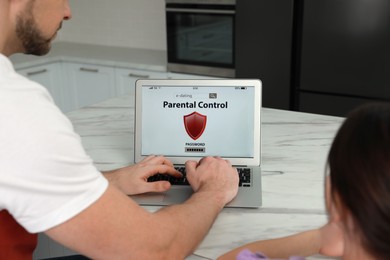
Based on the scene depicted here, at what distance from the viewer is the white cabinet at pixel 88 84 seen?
12.1ft

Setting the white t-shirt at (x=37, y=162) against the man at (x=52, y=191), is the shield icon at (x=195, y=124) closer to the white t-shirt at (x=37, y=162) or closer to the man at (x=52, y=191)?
the man at (x=52, y=191)

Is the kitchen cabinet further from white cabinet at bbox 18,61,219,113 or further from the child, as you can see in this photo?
the child

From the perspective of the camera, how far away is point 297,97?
3.02 meters

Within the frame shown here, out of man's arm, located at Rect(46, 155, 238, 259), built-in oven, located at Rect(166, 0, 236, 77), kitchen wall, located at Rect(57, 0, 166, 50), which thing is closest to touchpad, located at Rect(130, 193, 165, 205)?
man's arm, located at Rect(46, 155, 238, 259)

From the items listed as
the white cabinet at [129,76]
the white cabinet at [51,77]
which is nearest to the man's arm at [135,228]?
the white cabinet at [129,76]

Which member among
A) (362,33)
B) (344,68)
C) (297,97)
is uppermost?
(362,33)

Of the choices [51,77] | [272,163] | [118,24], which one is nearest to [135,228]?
[272,163]

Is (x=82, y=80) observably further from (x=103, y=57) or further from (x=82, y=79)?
(x=103, y=57)

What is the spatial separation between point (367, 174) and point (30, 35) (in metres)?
0.75

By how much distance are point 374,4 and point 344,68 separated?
14.5 inches

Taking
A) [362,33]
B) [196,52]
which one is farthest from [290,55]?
[196,52]

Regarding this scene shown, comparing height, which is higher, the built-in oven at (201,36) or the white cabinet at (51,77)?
the built-in oven at (201,36)

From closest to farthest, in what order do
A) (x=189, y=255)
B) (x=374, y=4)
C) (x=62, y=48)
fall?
1. (x=189, y=255)
2. (x=374, y=4)
3. (x=62, y=48)

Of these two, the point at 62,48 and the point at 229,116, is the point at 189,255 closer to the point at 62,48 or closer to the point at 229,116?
the point at 229,116
